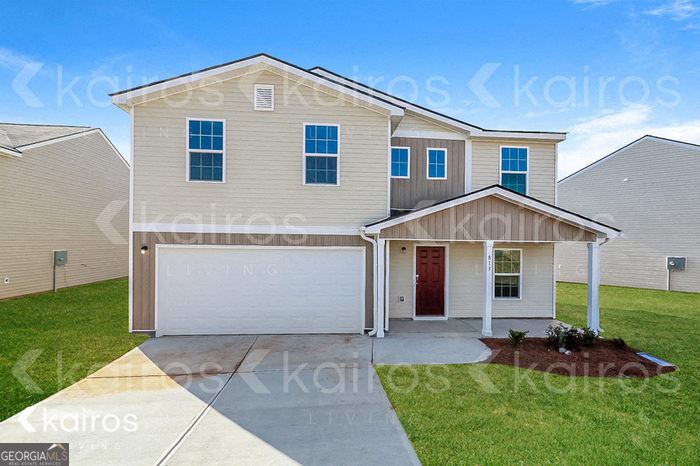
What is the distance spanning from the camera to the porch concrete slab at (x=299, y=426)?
3.50m

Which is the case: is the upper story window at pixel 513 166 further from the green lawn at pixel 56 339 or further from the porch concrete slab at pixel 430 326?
the green lawn at pixel 56 339

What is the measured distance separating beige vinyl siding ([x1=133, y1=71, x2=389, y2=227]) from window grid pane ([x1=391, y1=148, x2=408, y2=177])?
4.14ft

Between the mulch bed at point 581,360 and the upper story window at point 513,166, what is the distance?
15.6 ft

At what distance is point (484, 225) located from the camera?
794 centimetres

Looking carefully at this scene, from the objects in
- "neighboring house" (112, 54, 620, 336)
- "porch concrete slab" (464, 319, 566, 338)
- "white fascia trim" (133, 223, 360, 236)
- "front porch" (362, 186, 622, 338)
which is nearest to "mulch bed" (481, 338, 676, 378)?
"porch concrete slab" (464, 319, 566, 338)

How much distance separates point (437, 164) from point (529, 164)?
289 centimetres

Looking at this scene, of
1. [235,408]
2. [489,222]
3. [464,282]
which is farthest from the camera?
[464,282]

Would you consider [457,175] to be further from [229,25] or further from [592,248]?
[229,25]

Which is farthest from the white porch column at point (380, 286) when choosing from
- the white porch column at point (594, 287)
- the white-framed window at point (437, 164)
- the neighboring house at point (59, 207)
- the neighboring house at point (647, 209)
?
the neighboring house at point (647, 209)

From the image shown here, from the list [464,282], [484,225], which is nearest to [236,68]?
[484,225]

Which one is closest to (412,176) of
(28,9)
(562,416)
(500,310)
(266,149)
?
(266,149)

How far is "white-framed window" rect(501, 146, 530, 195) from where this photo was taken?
32.7ft

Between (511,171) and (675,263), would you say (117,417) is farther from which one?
(675,263)

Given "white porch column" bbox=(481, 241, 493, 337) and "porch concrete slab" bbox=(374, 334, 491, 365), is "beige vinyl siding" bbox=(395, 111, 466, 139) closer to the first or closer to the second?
"white porch column" bbox=(481, 241, 493, 337)
